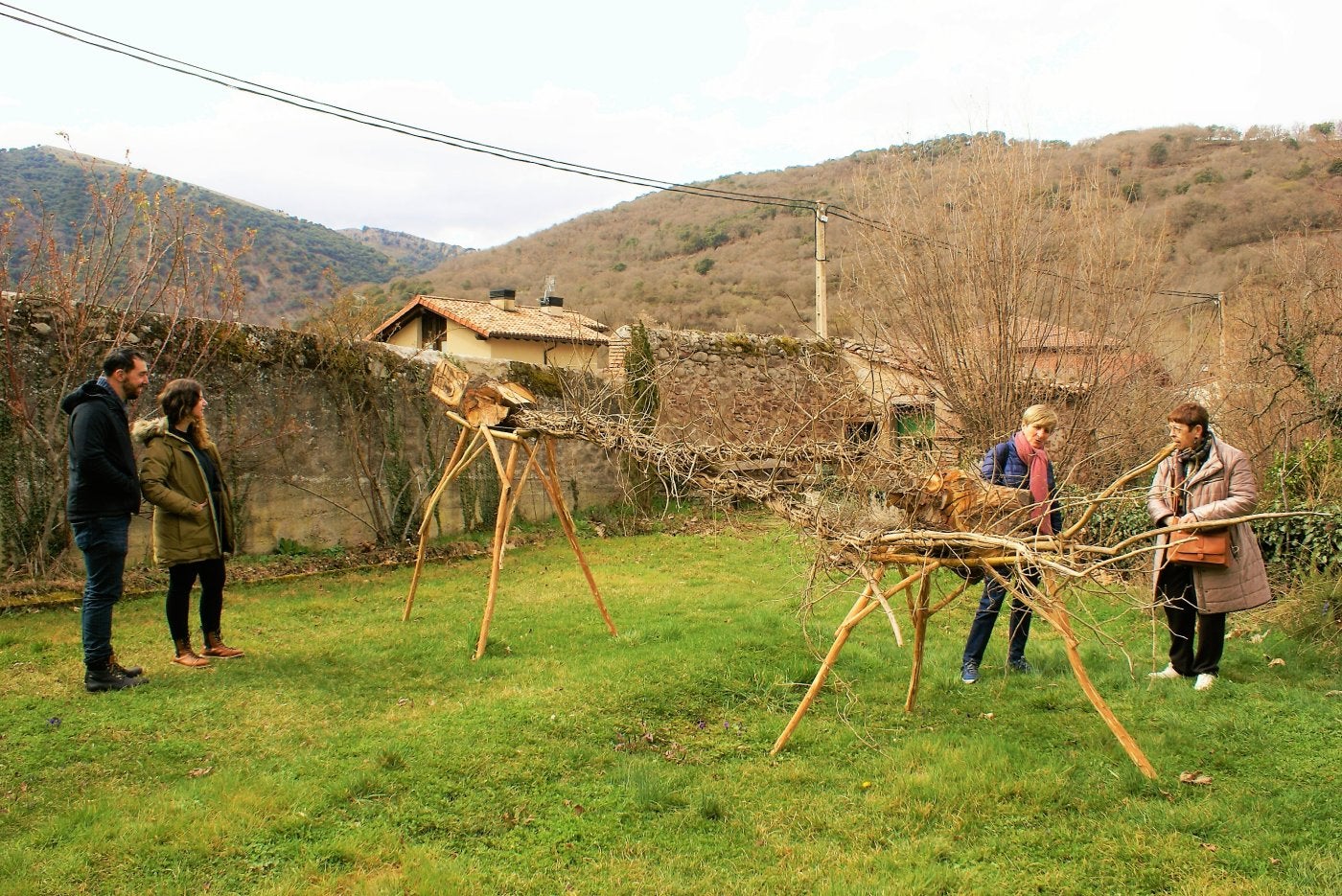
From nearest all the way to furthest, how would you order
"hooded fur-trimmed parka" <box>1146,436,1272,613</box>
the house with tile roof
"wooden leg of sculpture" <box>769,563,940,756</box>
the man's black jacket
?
"wooden leg of sculpture" <box>769,563,940,756</box> → the man's black jacket → "hooded fur-trimmed parka" <box>1146,436,1272,613</box> → the house with tile roof

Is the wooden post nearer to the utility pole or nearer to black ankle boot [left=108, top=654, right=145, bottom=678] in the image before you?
black ankle boot [left=108, top=654, right=145, bottom=678]

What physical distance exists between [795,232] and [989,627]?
31739 mm

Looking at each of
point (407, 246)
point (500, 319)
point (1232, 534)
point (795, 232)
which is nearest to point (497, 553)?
point (1232, 534)

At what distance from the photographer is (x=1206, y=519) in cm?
515

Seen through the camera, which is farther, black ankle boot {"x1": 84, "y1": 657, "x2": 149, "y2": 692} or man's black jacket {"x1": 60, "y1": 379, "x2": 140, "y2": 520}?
black ankle boot {"x1": 84, "y1": 657, "x2": 149, "y2": 692}

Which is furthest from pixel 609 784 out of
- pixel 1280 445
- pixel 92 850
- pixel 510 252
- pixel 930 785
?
pixel 510 252

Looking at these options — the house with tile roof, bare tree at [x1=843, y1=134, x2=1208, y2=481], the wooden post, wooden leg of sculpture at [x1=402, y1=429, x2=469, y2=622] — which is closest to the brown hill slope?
bare tree at [x1=843, y1=134, x2=1208, y2=481]

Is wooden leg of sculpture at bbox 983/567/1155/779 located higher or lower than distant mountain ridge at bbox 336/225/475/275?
lower

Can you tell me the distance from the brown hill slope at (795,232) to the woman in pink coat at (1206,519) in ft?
9.00

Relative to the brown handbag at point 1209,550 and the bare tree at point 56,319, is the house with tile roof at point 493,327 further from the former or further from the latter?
the brown handbag at point 1209,550

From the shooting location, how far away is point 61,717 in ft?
14.9

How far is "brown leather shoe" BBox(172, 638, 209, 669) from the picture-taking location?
18.0 feet

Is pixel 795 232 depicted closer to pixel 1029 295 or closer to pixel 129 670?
pixel 1029 295

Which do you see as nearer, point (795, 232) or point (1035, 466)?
point (1035, 466)
